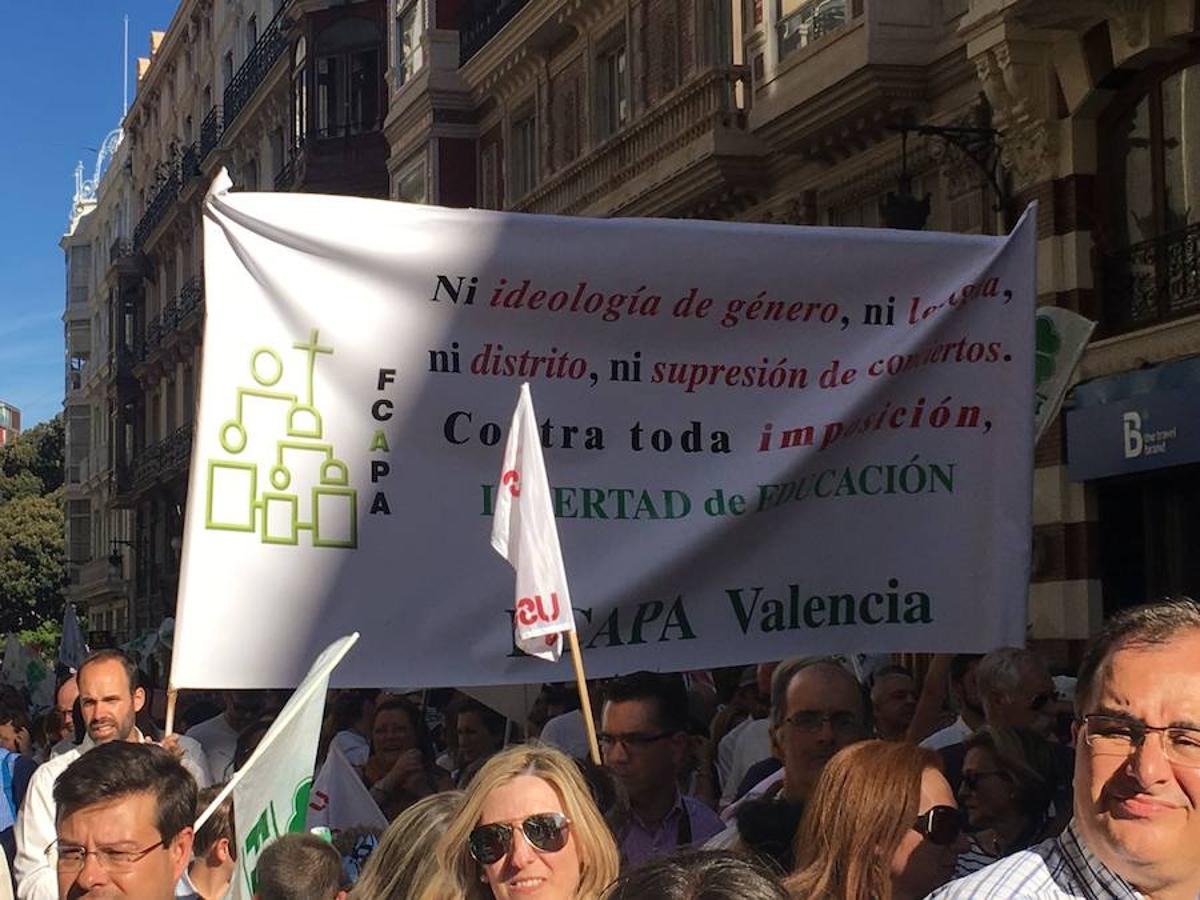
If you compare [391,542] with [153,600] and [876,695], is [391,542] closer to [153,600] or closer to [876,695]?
[876,695]

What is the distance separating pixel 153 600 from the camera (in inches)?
2115

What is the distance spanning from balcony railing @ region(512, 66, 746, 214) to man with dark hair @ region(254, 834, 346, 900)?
47.5 ft

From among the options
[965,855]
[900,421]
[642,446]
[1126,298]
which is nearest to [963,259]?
[900,421]

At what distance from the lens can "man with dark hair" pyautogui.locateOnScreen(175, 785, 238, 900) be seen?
5.56 m

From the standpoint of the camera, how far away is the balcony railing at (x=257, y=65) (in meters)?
42.3

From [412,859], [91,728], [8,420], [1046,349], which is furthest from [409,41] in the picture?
[8,420]

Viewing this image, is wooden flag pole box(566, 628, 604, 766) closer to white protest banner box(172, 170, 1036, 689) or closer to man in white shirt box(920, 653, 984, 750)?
white protest banner box(172, 170, 1036, 689)

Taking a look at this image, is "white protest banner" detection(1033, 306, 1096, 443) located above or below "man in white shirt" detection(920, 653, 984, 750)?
above

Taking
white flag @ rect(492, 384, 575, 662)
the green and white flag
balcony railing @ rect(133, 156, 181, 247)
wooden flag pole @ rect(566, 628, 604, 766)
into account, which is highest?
balcony railing @ rect(133, 156, 181, 247)

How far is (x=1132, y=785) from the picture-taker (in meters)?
2.81

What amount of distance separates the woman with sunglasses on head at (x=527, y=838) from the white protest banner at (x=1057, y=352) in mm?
5064

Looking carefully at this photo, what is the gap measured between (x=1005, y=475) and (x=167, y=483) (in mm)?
46767

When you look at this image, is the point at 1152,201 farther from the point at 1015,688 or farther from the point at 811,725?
the point at 811,725

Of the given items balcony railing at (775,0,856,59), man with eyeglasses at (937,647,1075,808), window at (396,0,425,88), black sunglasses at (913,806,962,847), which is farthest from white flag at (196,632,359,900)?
window at (396,0,425,88)
